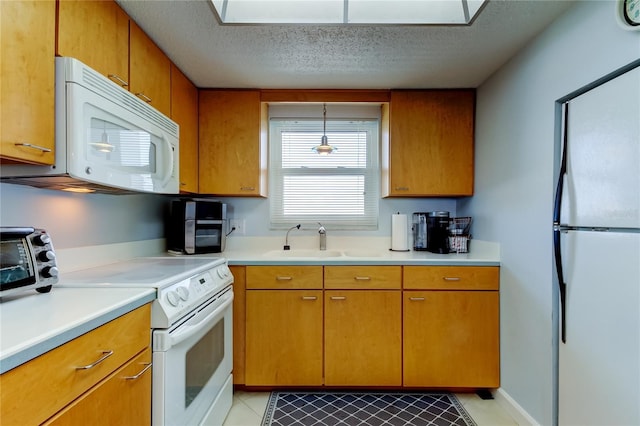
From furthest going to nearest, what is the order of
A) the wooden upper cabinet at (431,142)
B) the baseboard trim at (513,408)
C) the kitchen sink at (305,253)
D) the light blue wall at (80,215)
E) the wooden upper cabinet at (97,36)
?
the kitchen sink at (305,253) → the wooden upper cabinet at (431,142) → the baseboard trim at (513,408) → the light blue wall at (80,215) → the wooden upper cabinet at (97,36)

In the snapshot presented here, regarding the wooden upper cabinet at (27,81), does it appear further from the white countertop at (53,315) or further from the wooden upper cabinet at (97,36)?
the white countertop at (53,315)

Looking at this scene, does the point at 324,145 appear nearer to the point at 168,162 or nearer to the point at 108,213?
the point at 168,162

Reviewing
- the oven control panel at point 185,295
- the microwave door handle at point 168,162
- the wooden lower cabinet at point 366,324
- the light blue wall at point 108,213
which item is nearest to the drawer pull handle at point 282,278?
the wooden lower cabinet at point 366,324

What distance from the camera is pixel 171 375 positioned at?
1221 millimetres

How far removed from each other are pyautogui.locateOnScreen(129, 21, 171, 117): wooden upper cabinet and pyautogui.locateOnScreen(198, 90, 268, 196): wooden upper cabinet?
1.44ft

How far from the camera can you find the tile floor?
179cm

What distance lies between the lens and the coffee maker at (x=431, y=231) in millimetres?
2330

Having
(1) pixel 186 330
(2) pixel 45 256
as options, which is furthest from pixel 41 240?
(1) pixel 186 330

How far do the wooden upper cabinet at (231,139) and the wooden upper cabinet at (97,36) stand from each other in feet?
2.77

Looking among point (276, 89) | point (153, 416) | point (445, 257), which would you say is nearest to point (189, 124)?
point (276, 89)

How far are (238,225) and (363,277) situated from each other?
3.84 feet

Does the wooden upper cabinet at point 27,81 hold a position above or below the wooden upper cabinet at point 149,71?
below

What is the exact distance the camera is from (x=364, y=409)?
1905 millimetres

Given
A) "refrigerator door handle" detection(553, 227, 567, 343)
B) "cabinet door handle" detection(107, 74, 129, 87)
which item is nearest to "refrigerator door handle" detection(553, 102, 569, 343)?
"refrigerator door handle" detection(553, 227, 567, 343)
